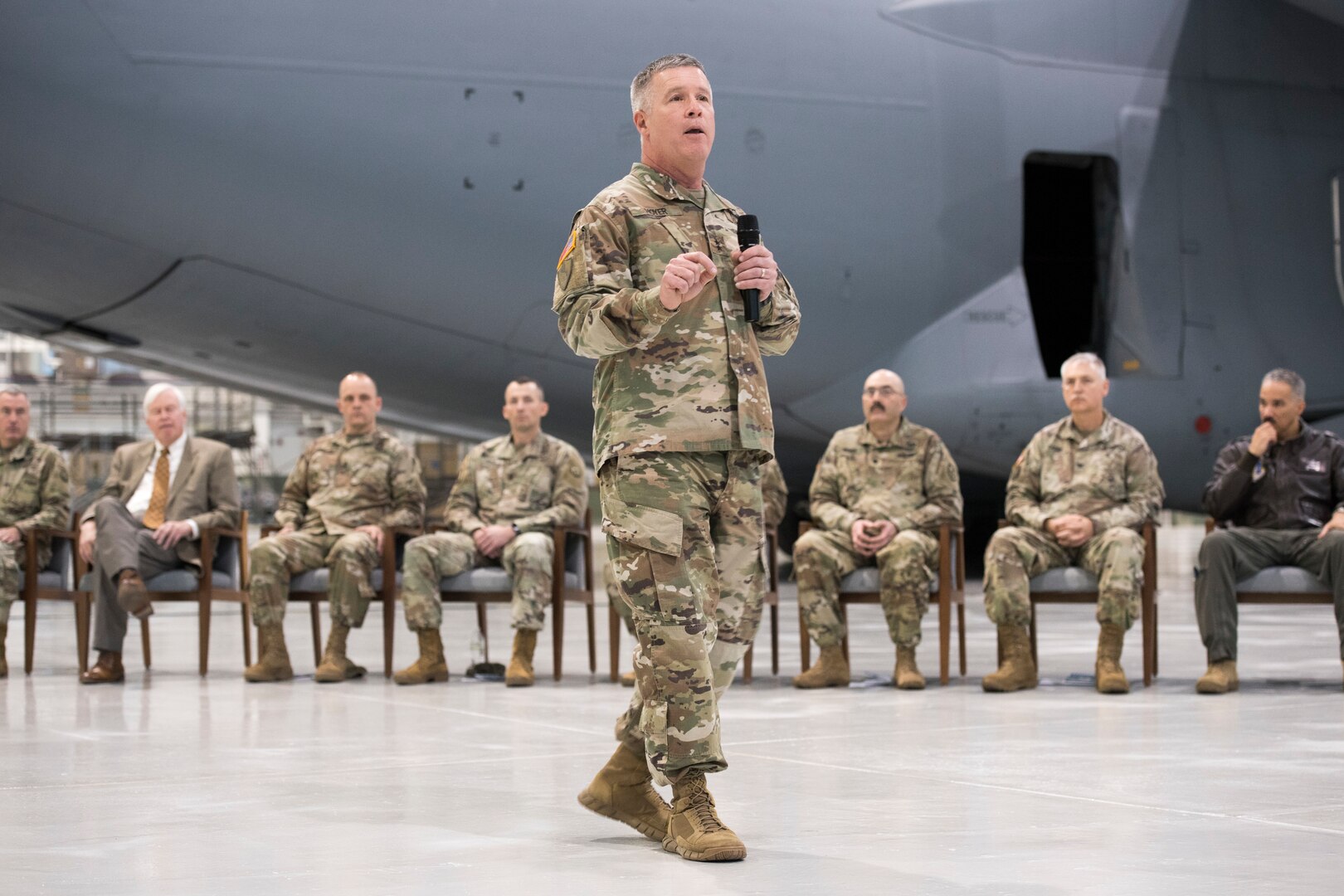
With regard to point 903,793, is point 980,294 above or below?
above

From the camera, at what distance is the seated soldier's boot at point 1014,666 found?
16.9 feet

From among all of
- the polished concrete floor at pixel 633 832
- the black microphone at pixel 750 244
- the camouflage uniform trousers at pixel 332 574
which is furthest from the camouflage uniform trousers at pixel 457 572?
the black microphone at pixel 750 244

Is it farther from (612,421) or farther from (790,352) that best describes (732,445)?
(790,352)

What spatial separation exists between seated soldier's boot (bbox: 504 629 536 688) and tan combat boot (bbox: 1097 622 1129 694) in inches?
72.9

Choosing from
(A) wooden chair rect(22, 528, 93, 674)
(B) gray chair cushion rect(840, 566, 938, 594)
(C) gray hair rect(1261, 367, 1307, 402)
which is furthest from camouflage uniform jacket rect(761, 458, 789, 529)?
(A) wooden chair rect(22, 528, 93, 674)

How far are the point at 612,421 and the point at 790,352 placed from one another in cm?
537

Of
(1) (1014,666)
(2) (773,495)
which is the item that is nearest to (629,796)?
(1) (1014,666)

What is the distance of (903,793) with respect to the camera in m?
3.14

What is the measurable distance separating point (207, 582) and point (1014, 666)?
2788mm

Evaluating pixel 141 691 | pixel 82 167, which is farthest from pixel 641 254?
pixel 82 167

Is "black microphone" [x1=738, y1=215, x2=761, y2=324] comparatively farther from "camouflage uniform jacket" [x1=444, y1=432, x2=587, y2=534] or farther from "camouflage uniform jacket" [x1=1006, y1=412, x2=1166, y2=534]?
"camouflage uniform jacket" [x1=444, y1=432, x2=587, y2=534]

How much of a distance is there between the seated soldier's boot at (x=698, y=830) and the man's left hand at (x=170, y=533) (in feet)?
11.3

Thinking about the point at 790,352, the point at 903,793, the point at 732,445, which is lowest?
the point at 903,793

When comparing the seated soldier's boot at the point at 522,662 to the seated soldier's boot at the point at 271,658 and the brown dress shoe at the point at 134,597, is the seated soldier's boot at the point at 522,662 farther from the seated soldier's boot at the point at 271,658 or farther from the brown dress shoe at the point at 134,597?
the brown dress shoe at the point at 134,597
